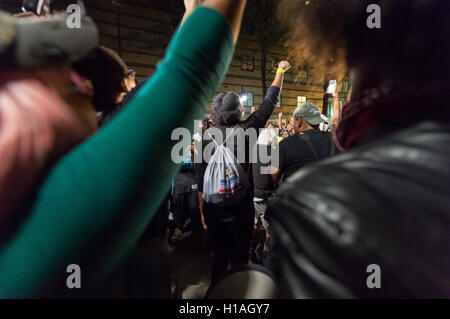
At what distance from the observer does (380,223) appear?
386mm

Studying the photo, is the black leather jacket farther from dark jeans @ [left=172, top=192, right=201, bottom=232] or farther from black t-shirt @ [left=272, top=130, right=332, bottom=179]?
dark jeans @ [left=172, top=192, right=201, bottom=232]

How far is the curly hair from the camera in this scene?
490mm

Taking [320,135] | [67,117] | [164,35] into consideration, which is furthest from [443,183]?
[164,35]

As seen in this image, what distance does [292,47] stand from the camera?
0.89 meters

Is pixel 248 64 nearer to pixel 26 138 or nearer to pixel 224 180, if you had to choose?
pixel 224 180

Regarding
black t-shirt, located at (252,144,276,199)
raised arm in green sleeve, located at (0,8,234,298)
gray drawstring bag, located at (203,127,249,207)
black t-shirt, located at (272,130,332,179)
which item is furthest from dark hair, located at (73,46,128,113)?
black t-shirt, located at (252,144,276,199)

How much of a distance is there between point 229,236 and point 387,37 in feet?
7.27

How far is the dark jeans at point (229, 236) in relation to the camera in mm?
2387

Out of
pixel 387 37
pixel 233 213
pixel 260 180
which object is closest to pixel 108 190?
pixel 387 37

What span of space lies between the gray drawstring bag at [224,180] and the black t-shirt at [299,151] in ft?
2.25

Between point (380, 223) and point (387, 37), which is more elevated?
point (387, 37)

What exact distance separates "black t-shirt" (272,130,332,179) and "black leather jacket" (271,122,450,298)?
2.31 m

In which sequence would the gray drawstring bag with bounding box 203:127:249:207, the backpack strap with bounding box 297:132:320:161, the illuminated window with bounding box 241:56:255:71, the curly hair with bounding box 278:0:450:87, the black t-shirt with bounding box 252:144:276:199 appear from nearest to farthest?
1. the curly hair with bounding box 278:0:450:87
2. the gray drawstring bag with bounding box 203:127:249:207
3. the backpack strap with bounding box 297:132:320:161
4. the black t-shirt with bounding box 252:144:276:199
5. the illuminated window with bounding box 241:56:255:71

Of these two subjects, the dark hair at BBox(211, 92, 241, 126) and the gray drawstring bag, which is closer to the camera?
the gray drawstring bag
